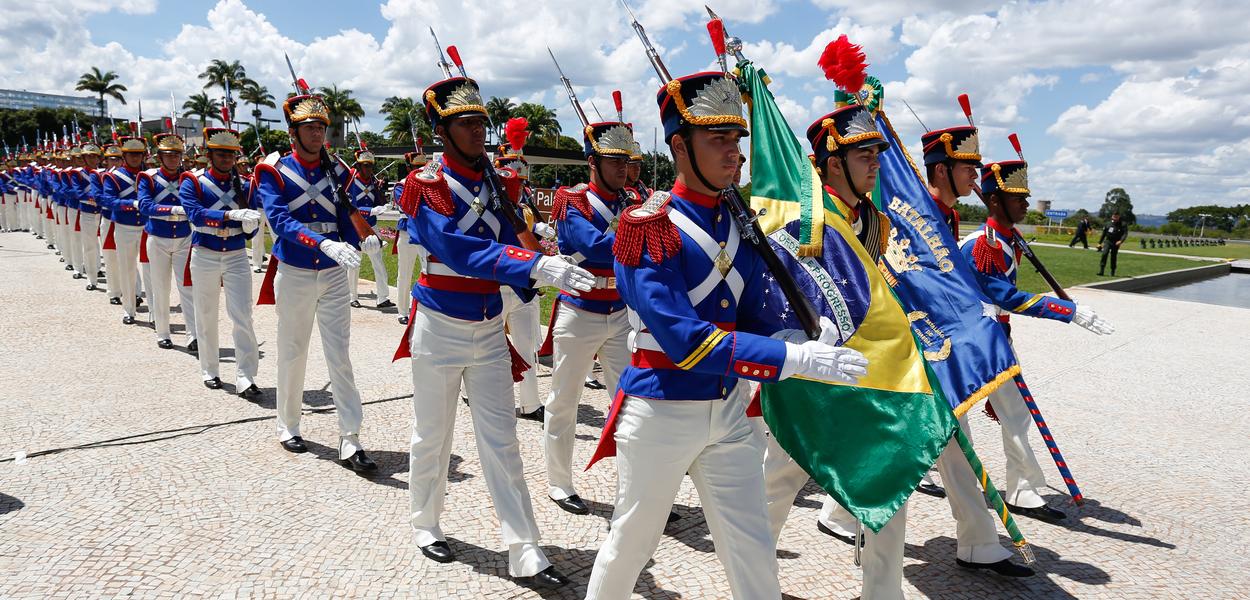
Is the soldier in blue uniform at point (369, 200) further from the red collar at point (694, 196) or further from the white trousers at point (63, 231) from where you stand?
the white trousers at point (63, 231)

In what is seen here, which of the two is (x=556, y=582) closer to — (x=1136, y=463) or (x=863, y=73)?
(x=863, y=73)

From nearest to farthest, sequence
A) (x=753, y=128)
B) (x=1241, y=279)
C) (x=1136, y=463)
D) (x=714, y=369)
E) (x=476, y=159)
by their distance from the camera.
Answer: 1. (x=714, y=369)
2. (x=753, y=128)
3. (x=476, y=159)
4. (x=1136, y=463)
5. (x=1241, y=279)

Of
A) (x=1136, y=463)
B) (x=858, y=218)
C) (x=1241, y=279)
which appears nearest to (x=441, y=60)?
(x=858, y=218)

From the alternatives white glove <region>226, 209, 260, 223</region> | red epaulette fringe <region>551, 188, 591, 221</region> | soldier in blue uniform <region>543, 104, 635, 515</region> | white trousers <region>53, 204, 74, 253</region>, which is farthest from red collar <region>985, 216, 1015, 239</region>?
white trousers <region>53, 204, 74, 253</region>

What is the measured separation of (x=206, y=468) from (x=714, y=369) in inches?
176

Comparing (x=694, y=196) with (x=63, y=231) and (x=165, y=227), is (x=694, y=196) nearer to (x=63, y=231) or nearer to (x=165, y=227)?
(x=165, y=227)

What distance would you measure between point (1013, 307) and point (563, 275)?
Result: 3.38 meters

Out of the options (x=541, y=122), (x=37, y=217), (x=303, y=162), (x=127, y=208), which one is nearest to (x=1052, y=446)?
(x=303, y=162)

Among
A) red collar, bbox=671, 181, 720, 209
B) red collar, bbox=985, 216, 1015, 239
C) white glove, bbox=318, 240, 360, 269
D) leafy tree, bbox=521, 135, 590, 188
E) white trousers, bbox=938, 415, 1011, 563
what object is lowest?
white trousers, bbox=938, 415, 1011, 563

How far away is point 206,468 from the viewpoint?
536 centimetres

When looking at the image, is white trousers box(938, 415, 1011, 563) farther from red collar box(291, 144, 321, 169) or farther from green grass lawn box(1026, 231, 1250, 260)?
green grass lawn box(1026, 231, 1250, 260)

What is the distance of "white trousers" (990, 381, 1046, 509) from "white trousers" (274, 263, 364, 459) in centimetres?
466

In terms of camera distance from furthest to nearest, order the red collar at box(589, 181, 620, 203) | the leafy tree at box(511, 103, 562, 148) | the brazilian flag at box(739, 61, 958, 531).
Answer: the leafy tree at box(511, 103, 562, 148) < the red collar at box(589, 181, 620, 203) < the brazilian flag at box(739, 61, 958, 531)

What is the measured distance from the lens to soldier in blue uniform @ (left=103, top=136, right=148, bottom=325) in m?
10.1
